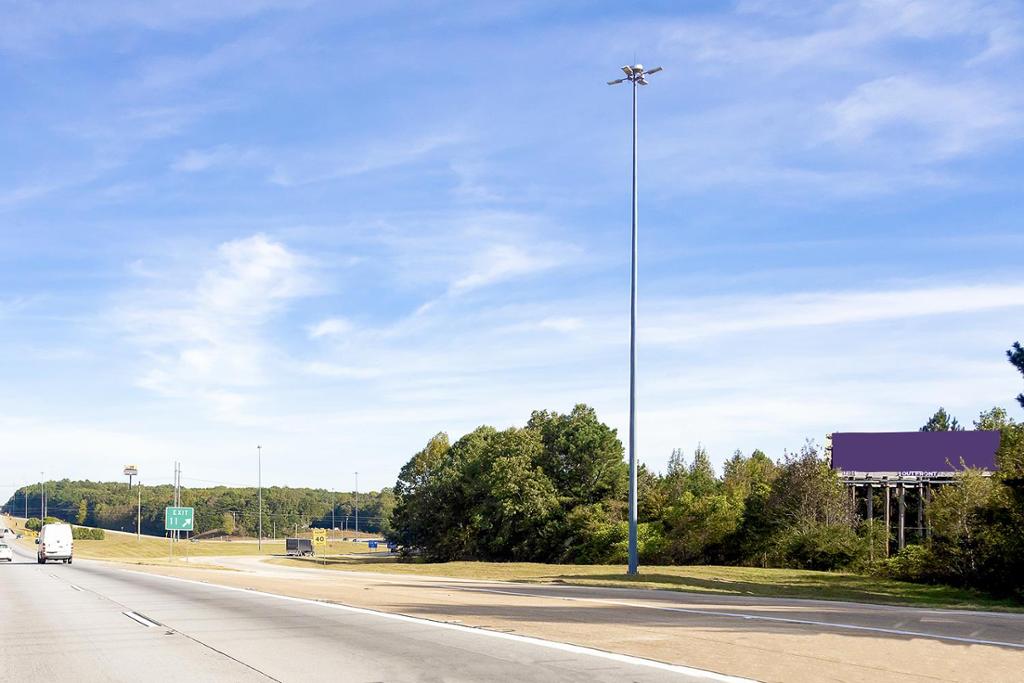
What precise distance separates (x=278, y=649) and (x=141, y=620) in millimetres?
6643

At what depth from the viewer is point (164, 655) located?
13.5 metres

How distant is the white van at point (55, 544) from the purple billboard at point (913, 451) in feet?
158

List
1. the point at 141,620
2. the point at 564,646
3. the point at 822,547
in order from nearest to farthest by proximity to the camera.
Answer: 1. the point at 564,646
2. the point at 141,620
3. the point at 822,547

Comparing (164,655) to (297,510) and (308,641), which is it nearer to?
(308,641)

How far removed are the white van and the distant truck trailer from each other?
1369 inches

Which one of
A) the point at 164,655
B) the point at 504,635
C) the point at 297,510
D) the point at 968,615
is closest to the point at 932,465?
the point at 968,615

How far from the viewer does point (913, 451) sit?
1950 inches

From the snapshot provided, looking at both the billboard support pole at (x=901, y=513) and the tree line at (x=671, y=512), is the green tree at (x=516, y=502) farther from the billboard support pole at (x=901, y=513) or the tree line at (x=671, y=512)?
the billboard support pole at (x=901, y=513)

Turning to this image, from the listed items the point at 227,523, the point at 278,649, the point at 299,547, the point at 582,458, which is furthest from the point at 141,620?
the point at 227,523

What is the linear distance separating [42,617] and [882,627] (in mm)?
16609

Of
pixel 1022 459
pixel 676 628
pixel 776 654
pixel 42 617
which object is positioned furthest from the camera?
pixel 1022 459

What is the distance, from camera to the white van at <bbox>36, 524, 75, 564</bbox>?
208ft

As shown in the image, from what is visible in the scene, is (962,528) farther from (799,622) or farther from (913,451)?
(913,451)

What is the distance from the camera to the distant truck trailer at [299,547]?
98.5m
